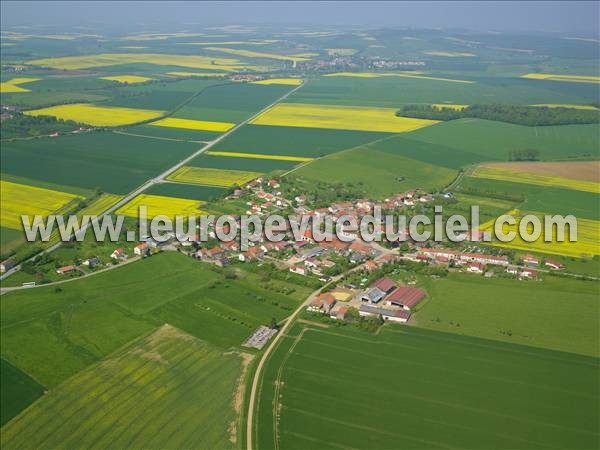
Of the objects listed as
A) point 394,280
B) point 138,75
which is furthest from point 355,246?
point 138,75

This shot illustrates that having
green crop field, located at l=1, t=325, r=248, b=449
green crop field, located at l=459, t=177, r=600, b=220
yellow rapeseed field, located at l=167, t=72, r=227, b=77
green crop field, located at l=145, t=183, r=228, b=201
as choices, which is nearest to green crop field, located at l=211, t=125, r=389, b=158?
green crop field, located at l=145, t=183, r=228, b=201

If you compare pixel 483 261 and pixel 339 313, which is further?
pixel 483 261

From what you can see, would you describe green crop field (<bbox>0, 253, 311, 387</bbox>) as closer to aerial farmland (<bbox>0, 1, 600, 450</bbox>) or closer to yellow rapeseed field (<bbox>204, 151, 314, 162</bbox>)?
aerial farmland (<bbox>0, 1, 600, 450</bbox>)

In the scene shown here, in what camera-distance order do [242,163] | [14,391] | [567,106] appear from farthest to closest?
[567,106] → [242,163] → [14,391]

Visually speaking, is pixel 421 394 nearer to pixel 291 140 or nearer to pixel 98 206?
pixel 98 206

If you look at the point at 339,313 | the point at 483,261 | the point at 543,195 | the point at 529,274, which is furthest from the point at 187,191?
the point at 543,195

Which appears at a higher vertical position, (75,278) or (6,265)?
(6,265)
